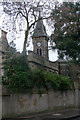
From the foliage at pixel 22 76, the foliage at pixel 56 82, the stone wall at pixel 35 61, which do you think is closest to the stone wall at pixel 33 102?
the foliage at pixel 56 82

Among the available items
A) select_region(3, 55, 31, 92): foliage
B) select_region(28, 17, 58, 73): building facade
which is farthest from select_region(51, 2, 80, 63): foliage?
select_region(3, 55, 31, 92): foliage

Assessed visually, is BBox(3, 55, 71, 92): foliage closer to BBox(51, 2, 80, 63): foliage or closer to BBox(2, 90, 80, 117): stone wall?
BBox(2, 90, 80, 117): stone wall

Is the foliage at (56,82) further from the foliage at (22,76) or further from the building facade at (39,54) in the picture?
the building facade at (39,54)

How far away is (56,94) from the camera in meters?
16.3

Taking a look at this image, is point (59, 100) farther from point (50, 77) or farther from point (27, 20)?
→ point (27, 20)

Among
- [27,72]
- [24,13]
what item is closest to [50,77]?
[27,72]

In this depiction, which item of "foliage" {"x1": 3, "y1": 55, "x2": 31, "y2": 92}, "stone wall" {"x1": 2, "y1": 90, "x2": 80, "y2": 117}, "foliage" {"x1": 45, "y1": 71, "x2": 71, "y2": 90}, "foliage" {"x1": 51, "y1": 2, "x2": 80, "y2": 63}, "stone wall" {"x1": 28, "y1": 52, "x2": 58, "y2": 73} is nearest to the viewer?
"stone wall" {"x1": 2, "y1": 90, "x2": 80, "y2": 117}

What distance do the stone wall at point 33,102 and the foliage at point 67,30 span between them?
4179 millimetres

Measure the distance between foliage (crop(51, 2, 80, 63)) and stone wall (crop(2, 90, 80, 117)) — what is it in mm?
4179

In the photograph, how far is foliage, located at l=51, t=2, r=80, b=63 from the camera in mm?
16203

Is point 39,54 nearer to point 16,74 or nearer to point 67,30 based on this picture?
point 67,30

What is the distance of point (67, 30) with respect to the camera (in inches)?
693

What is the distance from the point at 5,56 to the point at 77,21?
26.6 ft

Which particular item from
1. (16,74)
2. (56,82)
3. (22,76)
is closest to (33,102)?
(22,76)
